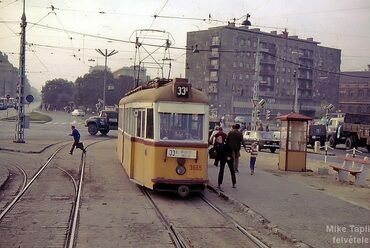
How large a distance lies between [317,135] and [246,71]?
39004 mm

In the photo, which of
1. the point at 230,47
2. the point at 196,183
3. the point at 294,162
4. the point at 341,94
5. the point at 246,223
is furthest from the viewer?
the point at 341,94

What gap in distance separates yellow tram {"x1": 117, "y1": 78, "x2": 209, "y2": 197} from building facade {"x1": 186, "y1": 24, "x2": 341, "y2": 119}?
6283cm

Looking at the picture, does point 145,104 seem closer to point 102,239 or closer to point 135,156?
point 135,156

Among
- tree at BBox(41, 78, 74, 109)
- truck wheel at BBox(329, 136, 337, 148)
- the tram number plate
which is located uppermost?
tree at BBox(41, 78, 74, 109)

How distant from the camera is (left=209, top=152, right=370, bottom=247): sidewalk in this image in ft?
28.0

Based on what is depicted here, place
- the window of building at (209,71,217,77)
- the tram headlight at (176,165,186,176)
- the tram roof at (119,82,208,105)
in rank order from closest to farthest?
the tram headlight at (176,165,186,176), the tram roof at (119,82,208,105), the window of building at (209,71,217,77)

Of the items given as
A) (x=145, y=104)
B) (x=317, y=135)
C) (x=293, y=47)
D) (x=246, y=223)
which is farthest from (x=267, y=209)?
(x=293, y=47)

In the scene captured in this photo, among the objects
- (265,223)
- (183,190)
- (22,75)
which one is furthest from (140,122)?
(22,75)

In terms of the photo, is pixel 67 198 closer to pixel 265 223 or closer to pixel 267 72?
pixel 265 223

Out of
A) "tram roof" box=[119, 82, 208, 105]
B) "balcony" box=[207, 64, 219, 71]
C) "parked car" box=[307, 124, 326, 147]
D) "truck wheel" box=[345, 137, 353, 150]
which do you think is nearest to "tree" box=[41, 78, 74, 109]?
"balcony" box=[207, 64, 219, 71]

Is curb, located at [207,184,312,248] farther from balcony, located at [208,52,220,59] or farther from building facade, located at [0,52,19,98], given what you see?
building facade, located at [0,52,19,98]

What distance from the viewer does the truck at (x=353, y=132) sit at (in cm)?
3688

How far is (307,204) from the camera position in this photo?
11508mm

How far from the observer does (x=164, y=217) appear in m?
9.69
